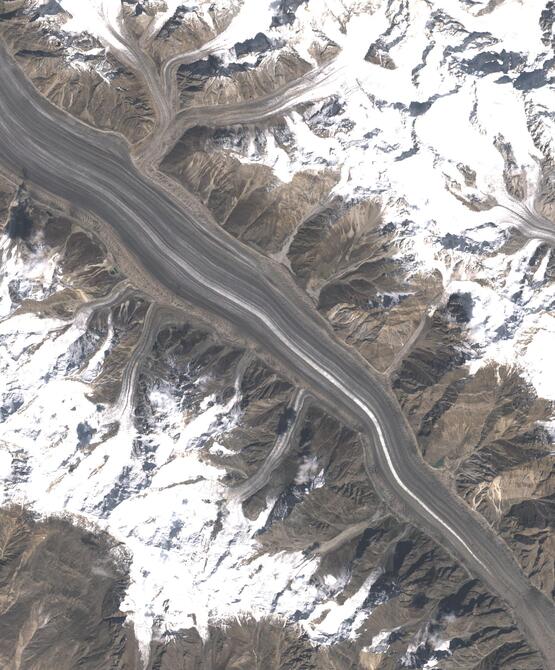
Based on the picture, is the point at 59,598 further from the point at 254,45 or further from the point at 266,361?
the point at 254,45

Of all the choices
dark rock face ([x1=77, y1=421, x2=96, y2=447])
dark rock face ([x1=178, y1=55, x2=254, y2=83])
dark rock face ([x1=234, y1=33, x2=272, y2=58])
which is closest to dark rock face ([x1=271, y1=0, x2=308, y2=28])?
dark rock face ([x1=234, y1=33, x2=272, y2=58])

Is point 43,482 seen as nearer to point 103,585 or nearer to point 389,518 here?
point 103,585

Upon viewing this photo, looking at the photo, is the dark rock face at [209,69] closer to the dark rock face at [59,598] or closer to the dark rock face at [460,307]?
the dark rock face at [460,307]

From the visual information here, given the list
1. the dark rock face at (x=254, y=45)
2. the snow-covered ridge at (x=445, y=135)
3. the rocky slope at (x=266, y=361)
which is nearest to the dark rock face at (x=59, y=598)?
the rocky slope at (x=266, y=361)

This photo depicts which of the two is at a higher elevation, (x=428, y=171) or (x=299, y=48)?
(x=299, y=48)

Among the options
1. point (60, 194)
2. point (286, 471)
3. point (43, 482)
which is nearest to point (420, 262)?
point (286, 471)

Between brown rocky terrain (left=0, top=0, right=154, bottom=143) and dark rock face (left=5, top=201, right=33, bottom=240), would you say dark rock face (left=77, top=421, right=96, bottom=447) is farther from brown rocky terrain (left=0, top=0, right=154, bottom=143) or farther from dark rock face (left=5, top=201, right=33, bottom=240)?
brown rocky terrain (left=0, top=0, right=154, bottom=143)

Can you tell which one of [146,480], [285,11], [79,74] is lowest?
[146,480]

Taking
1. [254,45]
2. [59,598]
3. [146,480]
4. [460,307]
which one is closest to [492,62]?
[254,45]
